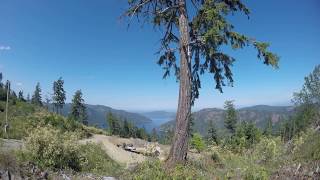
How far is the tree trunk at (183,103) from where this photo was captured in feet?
33.7

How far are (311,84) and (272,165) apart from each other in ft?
220

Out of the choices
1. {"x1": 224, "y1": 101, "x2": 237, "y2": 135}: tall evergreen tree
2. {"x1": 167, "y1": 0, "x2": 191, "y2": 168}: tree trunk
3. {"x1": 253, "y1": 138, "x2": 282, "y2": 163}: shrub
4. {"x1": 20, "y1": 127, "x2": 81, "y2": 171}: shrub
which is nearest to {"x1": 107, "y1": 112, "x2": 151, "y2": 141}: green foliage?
{"x1": 224, "y1": 101, "x2": 237, "y2": 135}: tall evergreen tree

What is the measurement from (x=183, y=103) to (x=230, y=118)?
2302 inches

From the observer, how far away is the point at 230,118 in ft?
221

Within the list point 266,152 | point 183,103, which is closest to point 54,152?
point 183,103

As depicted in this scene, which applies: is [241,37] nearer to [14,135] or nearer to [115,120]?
[14,135]

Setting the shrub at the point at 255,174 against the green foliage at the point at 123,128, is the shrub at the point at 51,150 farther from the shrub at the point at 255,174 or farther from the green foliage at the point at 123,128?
the green foliage at the point at 123,128

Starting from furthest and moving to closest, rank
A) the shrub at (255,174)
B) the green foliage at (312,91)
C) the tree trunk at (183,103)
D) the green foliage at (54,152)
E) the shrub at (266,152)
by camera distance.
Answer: the green foliage at (312,91) → the green foliage at (54,152) → the tree trunk at (183,103) → the shrub at (266,152) → the shrub at (255,174)

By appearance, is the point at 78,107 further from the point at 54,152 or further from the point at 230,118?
the point at 54,152

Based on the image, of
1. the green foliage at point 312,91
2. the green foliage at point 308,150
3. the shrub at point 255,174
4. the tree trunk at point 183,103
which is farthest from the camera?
the green foliage at point 312,91

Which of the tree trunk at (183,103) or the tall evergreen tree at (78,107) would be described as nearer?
the tree trunk at (183,103)

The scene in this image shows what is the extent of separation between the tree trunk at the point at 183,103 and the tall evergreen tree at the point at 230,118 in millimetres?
58105

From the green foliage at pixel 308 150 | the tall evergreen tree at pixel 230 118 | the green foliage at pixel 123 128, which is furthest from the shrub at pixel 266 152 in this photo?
the green foliage at pixel 123 128

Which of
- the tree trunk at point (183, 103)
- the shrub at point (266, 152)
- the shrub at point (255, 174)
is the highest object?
the tree trunk at point (183, 103)
